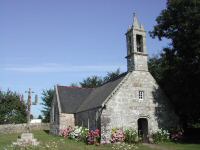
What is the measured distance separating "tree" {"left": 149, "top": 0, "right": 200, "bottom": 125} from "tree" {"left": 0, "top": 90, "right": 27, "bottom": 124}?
99.7ft

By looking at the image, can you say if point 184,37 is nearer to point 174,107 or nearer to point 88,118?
point 174,107

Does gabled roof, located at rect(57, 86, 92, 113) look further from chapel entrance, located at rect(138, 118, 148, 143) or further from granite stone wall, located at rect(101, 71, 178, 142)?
granite stone wall, located at rect(101, 71, 178, 142)

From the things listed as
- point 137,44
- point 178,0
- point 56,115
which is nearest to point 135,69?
point 137,44

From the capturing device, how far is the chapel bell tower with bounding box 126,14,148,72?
31.5 m

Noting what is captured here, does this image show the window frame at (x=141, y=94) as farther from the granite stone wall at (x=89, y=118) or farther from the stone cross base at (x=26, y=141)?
the stone cross base at (x=26, y=141)

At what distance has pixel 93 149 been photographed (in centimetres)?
2325

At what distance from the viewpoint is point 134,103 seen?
30297mm

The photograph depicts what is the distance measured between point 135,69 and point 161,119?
5.87 metres

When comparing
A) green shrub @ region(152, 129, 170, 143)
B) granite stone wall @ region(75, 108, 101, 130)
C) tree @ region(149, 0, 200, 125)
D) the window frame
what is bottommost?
green shrub @ region(152, 129, 170, 143)

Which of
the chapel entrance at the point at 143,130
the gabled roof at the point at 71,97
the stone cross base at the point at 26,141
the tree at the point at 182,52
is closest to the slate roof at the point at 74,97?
the gabled roof at the point at 71,97

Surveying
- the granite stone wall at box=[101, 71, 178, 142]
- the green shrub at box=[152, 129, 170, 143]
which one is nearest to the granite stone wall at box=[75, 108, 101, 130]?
the granite stone wall at box=[101, 71, 178, 142]

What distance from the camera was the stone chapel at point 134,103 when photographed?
29.0 m

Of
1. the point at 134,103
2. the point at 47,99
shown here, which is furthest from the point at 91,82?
the point at 134,103

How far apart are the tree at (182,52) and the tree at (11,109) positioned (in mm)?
30386
